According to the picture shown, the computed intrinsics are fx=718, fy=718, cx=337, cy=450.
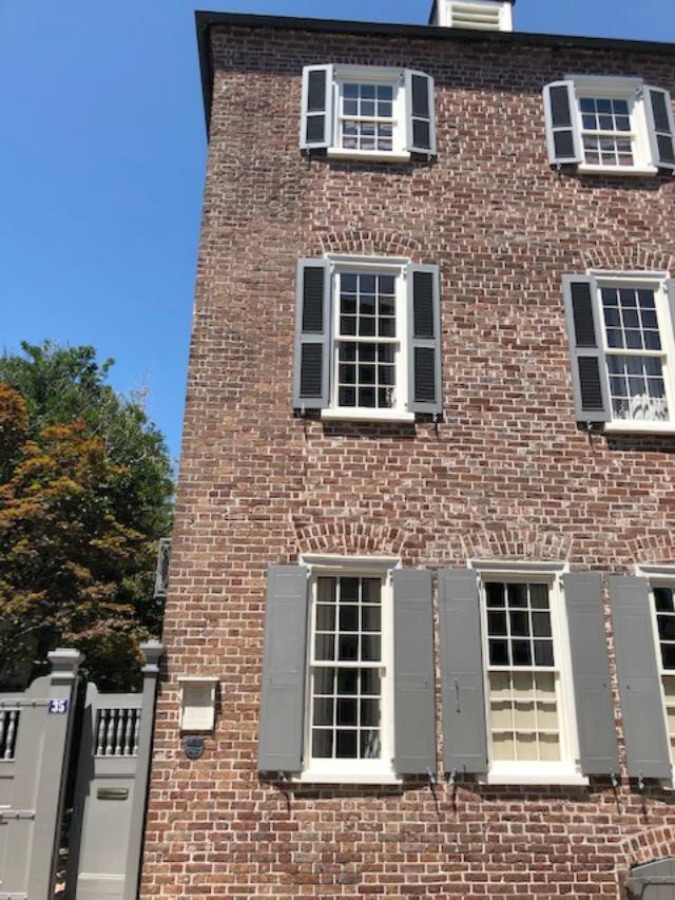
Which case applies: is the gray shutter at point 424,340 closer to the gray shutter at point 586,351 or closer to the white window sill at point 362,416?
the white window sill at point 362,416

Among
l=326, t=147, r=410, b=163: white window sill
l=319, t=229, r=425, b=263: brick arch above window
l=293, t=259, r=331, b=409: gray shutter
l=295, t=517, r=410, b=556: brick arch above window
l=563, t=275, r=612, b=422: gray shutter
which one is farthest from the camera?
l=326, t=147, r=410, b=163: white window sill

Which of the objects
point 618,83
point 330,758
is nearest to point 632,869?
point 330,758

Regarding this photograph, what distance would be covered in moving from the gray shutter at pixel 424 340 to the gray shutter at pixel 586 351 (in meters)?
1.67

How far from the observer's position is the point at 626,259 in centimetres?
948

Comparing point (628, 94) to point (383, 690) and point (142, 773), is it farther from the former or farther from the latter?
point (142, 773)

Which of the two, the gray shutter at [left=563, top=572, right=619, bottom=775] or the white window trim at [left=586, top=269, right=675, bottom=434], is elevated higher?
the white window trim at [left=586, top=269, right=675, bottom=434]

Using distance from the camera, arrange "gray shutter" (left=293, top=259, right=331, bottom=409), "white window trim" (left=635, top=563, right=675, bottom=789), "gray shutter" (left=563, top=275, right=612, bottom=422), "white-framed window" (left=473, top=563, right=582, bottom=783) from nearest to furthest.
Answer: "white-framed window" (left=473, top=563, right=582, bottom=783), "white window trim" (left=635, top=563, right=675, bottom=789), "gray shutter" (left=293, top=259, right=331, bottom=409), "gray shutter" (left=563, top=275, right=612, bottom=422)

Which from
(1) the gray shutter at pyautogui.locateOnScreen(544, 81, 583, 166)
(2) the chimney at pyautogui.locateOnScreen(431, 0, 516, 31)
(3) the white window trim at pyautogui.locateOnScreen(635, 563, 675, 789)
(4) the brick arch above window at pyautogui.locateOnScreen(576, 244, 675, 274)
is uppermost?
(2) the chimney at pyautogui.locateOnScreen(431, 0, 516, 31)

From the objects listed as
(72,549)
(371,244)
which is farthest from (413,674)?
(72,549)

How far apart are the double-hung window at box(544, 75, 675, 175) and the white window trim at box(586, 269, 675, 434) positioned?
1709 millimetres

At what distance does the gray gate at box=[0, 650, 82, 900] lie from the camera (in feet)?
22.2

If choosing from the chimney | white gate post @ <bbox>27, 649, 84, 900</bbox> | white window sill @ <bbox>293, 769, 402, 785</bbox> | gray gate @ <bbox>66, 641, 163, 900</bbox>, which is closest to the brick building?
white window sill @ <bbox>293, 769, 402, 785</bbox>

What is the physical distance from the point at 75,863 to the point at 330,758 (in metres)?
2.67

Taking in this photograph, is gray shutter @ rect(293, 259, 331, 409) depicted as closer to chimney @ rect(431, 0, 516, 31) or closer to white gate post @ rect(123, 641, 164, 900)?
white gate post @ rect(123, 641, 164, 900)
